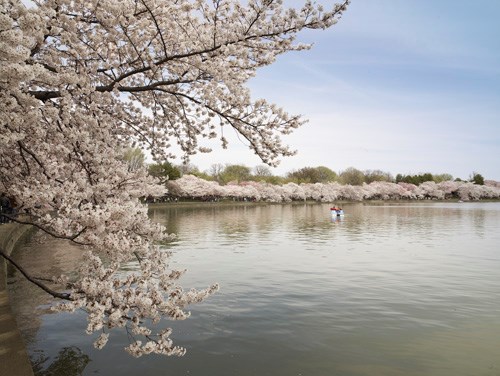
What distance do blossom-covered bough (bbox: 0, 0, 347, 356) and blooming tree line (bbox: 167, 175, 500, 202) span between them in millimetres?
87725

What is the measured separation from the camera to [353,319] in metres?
12.0

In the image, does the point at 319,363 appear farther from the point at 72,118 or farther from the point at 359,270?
the point at 359,270

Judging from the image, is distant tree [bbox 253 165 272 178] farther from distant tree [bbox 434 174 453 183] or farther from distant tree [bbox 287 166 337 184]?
distant tree [bbox 434 174 453 183]

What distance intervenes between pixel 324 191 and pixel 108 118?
407ft

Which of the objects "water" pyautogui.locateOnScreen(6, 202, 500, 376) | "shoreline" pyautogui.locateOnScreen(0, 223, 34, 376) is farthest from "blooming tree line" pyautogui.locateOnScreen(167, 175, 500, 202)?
"shoreline" pyautogui.locateOnScreen(0, 223, 34, 376)

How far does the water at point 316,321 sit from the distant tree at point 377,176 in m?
147

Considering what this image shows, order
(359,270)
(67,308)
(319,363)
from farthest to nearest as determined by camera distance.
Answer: (359,270) → (319,363) → (67,308)

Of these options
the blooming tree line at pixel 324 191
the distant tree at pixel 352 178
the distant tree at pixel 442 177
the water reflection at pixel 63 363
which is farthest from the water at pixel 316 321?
the distant tree at pixel 442 177

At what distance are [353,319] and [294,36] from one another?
824 cm

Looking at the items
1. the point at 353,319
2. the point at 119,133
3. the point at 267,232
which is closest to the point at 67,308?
the point at 119,133

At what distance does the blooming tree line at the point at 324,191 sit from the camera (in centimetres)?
10606

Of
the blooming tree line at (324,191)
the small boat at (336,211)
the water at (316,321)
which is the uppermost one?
the blooming tree line at (324,191)

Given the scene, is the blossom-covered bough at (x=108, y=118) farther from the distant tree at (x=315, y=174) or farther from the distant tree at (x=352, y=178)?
the distant tree at (x=352, y=178)

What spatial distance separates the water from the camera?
8.72 metres
